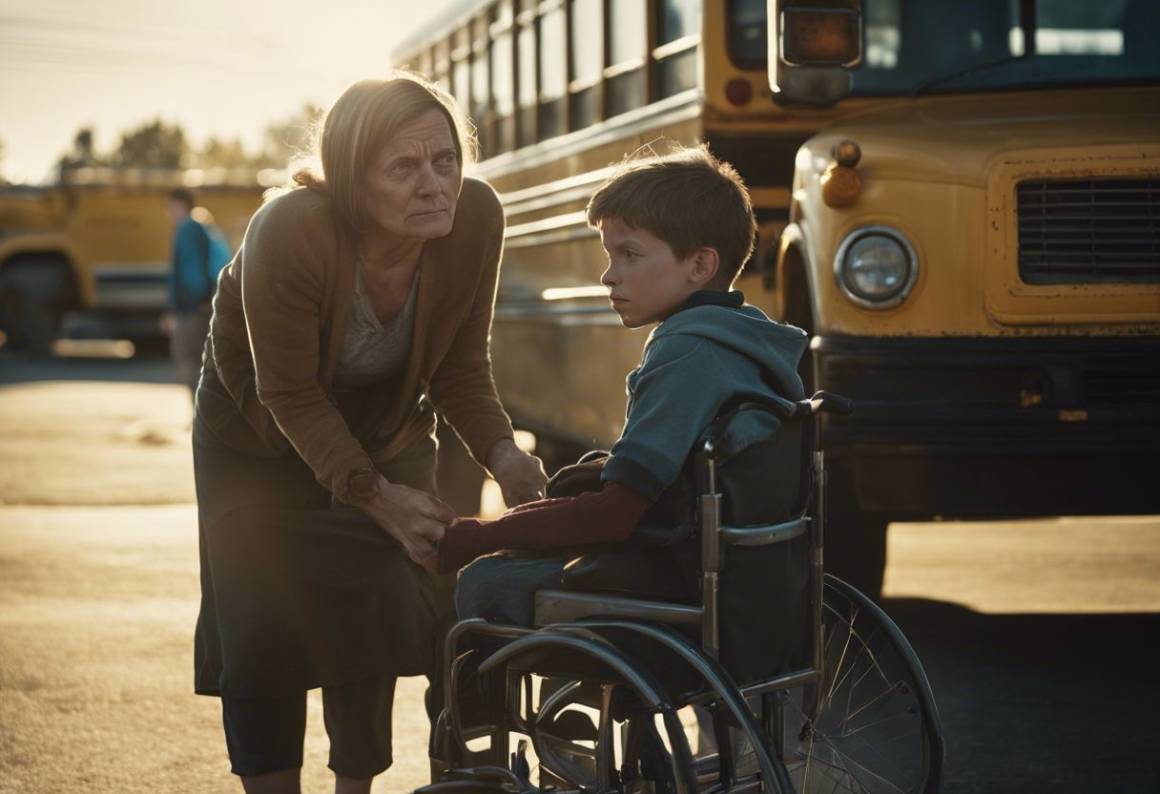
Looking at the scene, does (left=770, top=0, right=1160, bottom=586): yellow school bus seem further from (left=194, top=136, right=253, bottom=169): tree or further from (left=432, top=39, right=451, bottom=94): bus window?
(left=194, top=136, right=253, bottom=169): tree

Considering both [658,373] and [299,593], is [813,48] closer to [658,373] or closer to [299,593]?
[299,593]

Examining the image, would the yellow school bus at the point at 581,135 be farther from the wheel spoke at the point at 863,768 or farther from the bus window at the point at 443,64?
the wheel spoke at the point at 863,768

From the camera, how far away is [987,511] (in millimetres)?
6238

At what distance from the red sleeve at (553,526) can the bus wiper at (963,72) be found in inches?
159

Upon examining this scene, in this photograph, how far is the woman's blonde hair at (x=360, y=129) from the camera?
12.6ft

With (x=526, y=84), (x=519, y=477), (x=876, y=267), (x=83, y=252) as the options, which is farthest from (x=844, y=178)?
(x=83, y=252)

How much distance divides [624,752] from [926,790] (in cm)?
66

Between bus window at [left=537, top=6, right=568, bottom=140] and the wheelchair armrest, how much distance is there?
6538 mm

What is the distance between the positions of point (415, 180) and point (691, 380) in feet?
2.58

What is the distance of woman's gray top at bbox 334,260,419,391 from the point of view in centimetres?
406

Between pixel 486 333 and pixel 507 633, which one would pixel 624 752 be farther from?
pixel 486 333

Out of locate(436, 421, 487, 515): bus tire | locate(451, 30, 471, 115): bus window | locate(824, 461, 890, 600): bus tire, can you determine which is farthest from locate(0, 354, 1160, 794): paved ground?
locate(451, 30, 471, 115): bus window

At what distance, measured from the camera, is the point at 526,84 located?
35.4 ft

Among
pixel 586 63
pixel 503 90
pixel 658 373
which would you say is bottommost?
pixel 658 373
